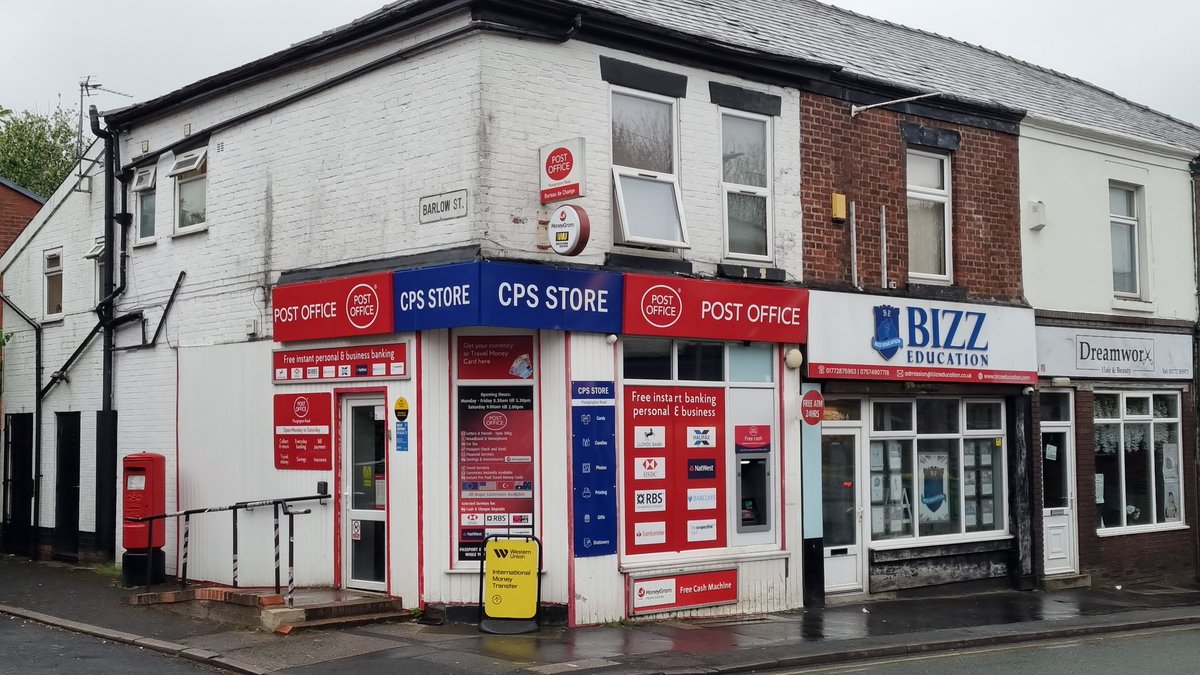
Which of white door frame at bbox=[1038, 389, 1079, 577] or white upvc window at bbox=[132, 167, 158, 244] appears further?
white door frame at bbox=[1038, 389, 1079, 577]

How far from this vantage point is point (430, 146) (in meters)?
13.2

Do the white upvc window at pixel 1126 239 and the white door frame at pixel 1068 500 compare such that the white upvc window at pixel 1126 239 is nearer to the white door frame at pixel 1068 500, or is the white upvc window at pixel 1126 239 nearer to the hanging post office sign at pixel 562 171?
the white door frame at pixel 1068 500

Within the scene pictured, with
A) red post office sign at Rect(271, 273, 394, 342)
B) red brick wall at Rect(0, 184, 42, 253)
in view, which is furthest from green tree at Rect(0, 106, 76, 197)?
red post office sign at Rect(271, 273, 394, 342)

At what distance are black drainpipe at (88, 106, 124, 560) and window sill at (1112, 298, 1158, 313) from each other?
1533cm

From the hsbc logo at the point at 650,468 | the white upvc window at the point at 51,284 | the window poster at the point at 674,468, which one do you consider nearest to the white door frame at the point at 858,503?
the window poster at the point at 674,468

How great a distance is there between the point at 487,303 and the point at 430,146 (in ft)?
6.96

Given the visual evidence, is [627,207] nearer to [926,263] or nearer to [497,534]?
[497,534]

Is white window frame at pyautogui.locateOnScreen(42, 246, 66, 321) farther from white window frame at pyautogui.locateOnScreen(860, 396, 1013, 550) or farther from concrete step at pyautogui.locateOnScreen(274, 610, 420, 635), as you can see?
white window frame at pyautogui.locateOnScreen(860, 396, 1013, 550)

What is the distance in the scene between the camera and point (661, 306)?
44.8 feet

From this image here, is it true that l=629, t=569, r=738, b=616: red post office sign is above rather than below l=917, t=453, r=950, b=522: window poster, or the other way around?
below

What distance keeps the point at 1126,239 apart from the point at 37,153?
37.5 m

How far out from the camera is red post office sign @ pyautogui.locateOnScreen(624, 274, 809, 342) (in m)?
13.5

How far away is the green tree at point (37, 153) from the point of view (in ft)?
141

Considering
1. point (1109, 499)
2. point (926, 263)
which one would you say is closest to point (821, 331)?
point (926, 263)
